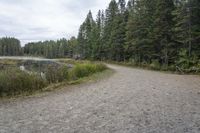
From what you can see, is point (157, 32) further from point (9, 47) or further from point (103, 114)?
point (9, 47)

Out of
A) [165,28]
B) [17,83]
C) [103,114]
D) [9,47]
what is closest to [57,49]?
[9,47]

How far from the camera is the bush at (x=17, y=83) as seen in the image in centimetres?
1009

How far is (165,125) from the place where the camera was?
221 inches

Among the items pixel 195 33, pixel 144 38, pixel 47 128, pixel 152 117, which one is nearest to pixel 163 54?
pixel 144 38

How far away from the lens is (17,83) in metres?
10.5

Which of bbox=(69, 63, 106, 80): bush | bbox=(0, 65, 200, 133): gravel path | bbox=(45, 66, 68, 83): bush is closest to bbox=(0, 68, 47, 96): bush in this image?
bbox=(0, 65, 200, 133): gravel path

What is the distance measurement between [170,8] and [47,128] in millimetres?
24014

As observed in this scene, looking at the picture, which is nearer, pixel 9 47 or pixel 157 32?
pixel 157 32

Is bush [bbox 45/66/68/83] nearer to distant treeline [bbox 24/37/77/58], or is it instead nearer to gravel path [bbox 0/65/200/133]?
gravel path [bbox 0/65/200/133]

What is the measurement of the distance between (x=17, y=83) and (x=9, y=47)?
135 meters

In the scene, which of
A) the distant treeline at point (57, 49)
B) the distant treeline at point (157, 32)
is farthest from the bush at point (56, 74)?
the distant treeline at point (57, 49)

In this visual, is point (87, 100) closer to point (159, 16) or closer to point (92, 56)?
point (159, 16)

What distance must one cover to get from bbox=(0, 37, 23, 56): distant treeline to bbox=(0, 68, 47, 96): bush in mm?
128553

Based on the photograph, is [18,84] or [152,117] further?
[18,84]
